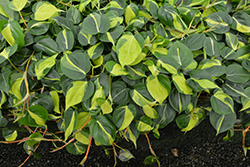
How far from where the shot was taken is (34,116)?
2.45 feet

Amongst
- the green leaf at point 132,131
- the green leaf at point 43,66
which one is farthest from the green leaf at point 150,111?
the green leaf at point 43,66

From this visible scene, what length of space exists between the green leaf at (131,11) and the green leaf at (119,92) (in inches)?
13.3

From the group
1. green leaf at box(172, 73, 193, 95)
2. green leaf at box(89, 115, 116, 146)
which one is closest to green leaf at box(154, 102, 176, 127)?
green leaf at box(172, 73, 193, 95)

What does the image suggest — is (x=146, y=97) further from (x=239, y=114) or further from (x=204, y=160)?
(x=204, y=160)

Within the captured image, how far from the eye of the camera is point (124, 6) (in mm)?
895

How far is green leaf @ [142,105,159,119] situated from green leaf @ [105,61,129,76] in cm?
16

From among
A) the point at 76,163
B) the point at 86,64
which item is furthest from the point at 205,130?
the point at 76,163

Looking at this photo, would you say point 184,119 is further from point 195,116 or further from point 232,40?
point 232,40

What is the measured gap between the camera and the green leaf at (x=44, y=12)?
32.3 inches

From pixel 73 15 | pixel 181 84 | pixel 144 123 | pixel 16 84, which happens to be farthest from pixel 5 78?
pixel 181 84

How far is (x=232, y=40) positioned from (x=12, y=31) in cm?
100

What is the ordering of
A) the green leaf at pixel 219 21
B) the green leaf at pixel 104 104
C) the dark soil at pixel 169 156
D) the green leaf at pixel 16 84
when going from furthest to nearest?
the dark soil at pixel 169 156
the green leaf at pixel 219 21
the green leaf at pixel 16 84
the green leaf at pixel 104 104

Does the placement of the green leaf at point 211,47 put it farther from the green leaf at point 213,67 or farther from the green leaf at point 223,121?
the green leaf at point 223,121

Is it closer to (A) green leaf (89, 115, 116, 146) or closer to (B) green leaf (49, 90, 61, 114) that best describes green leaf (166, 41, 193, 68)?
(A) green leaf (89, 115, 116, 146)
